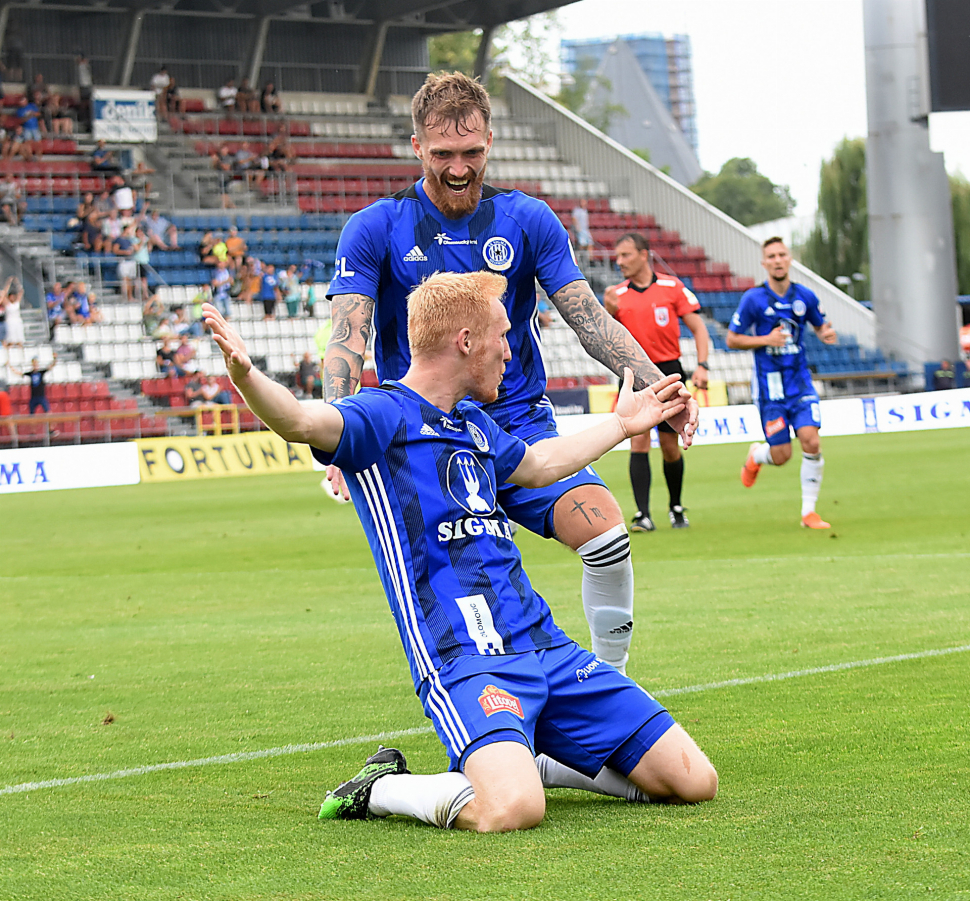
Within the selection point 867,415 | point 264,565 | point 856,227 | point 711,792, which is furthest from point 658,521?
point 856,227

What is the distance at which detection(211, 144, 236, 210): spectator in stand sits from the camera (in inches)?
1348

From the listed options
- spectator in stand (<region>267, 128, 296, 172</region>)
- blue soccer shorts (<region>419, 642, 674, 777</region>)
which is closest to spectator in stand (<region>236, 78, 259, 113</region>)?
spectator in stand (<region>267, 128, 296, 172</region>)

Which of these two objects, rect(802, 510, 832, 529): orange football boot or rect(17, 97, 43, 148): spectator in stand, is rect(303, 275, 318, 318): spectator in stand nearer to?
rect(17, 97, 43, 148): spectator in stand

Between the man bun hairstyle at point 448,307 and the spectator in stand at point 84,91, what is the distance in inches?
1251

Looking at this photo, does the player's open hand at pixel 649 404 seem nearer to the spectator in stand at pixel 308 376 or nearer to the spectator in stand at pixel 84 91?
the spectator in stand at pixel 308 376

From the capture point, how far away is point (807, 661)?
657 centimetres

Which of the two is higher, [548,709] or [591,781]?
[548,709]

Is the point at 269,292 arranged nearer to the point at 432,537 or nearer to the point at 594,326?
the point at 594,326

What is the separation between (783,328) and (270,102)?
27071mm

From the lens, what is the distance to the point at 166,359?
2811 centimetres

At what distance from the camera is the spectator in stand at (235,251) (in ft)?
103

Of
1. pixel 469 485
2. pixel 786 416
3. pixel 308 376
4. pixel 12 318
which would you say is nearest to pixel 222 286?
pixel 308 376

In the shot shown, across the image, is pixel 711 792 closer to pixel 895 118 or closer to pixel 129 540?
pixel 129 540

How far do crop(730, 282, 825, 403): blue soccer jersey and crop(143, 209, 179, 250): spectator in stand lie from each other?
66.6 ft
